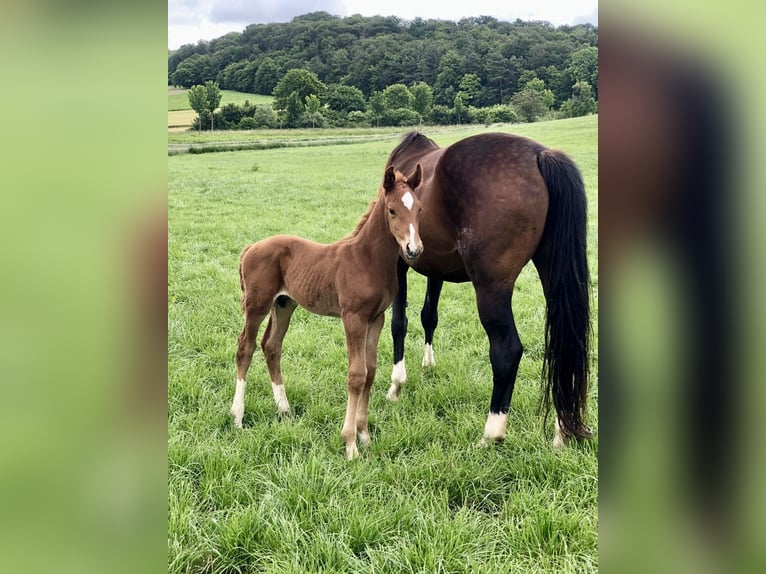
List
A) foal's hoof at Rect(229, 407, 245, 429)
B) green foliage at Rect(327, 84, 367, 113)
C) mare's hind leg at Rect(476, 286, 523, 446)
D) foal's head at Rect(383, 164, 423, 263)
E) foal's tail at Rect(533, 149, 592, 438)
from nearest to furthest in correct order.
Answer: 1. foal's head at Rect(383, 164, 423, 263)
2. foal's tail at Rect(533, 149, 592, 438)
3. mare's hind leg at Rect(476, 286, 523, 446)
4. foal's hoof at Rect(229, 407, 245, 429)
5. green foliage at Rect(327, 84, 367, 113)

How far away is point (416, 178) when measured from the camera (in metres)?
2.68

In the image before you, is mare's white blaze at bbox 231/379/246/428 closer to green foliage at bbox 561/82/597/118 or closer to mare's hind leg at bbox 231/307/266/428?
mare's hind leg at bbox 231/307/266/428

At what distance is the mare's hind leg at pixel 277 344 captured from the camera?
344 cm

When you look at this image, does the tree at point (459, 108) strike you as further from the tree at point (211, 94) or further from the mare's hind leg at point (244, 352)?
the mare's hind leg at point (244, 352)

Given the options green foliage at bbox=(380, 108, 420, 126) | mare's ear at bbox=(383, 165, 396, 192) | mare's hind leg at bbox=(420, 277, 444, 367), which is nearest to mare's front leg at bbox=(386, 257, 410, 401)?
mare's hind leg at bbox=(420, 277, 444, 367)

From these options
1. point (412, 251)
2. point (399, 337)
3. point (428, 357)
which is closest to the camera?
point (412, 251)

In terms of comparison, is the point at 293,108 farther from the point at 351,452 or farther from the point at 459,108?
the point at 351,452

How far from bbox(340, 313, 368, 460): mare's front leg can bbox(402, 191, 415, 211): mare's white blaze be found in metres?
0.77

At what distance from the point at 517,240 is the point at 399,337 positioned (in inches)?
56.5

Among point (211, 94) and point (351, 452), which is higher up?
point (211, 94)

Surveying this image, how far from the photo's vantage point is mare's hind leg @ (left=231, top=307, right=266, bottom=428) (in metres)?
3.32

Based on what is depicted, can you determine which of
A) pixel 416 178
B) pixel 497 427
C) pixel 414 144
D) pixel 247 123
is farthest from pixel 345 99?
pixel 497 427
